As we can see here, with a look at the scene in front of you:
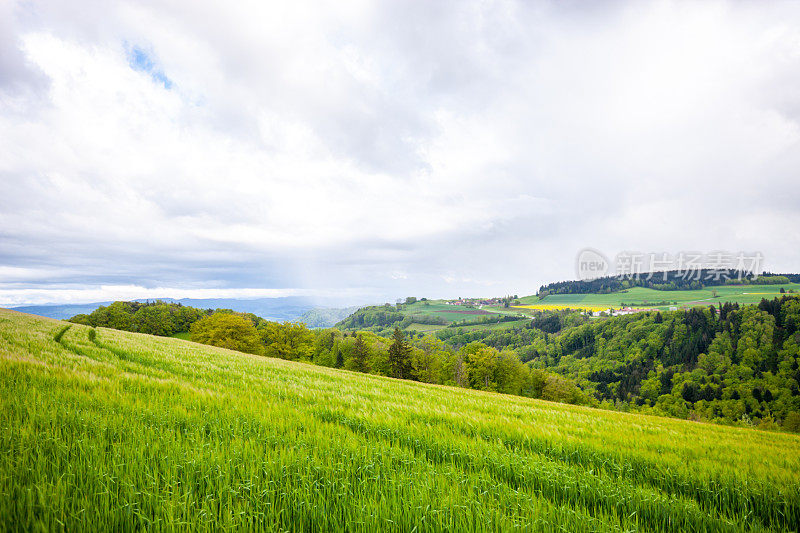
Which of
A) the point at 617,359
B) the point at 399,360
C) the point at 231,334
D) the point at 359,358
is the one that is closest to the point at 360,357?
the point at 359,358

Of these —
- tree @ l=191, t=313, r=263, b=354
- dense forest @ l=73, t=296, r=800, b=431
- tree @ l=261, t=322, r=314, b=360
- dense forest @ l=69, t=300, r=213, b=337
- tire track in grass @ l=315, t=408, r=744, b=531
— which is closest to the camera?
tire track in grass @ l=315, t=408, r=744, b=531

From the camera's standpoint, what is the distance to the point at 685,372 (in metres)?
162

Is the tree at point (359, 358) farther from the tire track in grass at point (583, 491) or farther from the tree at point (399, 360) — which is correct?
the tire track in grass at point (583, 491)

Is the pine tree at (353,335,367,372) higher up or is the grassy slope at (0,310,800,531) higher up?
the grassy slope at (0,310,800,531)

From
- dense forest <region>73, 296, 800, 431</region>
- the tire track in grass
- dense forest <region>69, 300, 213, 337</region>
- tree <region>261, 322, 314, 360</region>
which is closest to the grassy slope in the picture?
the tire track in grass

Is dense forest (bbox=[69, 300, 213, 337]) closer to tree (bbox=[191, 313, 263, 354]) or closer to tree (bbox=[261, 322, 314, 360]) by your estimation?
tree (bbox=[261, 322, 314, 360])

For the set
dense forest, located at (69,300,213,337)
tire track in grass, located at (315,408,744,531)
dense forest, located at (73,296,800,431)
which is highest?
tire track in grass, located at (315,408,744,531)

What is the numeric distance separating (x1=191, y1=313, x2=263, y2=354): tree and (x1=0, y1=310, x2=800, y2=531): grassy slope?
5988 centimetres

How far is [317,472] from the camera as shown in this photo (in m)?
3.32

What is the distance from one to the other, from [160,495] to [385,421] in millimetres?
3893

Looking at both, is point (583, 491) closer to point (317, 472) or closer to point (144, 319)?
point (317, 472)

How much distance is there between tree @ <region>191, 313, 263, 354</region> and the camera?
58.6 meters

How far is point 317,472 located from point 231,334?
67.5 m

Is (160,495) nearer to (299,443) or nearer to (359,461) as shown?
(299,443)
